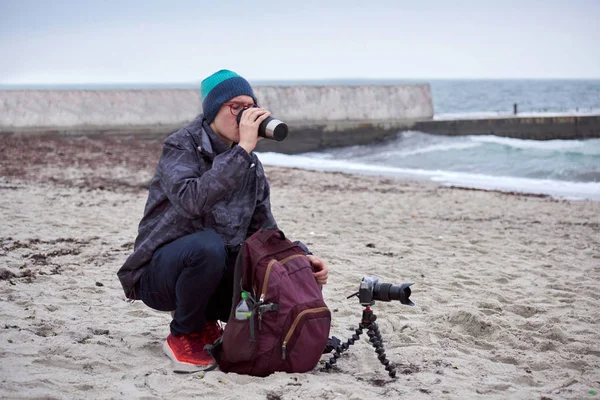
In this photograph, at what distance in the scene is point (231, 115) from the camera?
319 cm

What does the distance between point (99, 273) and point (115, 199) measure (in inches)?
151

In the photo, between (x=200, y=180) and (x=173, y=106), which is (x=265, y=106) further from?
(x=200, y=180)

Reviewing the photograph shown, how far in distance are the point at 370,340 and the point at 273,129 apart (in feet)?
3.19

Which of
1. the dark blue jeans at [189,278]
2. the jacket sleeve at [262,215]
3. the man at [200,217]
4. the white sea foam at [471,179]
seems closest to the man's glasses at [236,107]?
the man at [200,217]

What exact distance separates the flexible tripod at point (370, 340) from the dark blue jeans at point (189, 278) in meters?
0.54

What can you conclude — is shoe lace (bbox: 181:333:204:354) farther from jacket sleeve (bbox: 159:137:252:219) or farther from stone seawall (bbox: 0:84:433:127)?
stone seawall (bbox: 0:84:433:127)

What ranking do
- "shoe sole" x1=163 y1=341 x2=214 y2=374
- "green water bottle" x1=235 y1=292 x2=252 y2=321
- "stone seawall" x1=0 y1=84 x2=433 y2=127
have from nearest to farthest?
"green water bottle" x1=235 y1=292 x2=252 y2=321 < "shoe sole" x1=163 y1=341 x2=214 y2=374 < "stone seawall" x1=0 y1=84 x2=433 y2=127

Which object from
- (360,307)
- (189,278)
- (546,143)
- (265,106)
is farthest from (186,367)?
(546,143)

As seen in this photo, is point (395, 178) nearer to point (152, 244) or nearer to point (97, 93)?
point (97, 93)

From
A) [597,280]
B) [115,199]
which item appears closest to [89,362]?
[597,280]

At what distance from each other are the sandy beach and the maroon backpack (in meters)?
0.09

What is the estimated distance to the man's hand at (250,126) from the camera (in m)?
3.06

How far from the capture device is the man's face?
3.18 metres

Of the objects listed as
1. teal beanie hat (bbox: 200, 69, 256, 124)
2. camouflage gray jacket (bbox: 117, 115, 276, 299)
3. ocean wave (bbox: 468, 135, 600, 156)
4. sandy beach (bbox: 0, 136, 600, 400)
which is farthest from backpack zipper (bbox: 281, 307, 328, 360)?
ocean wave (bbox: 468, 135, 600, 156)
